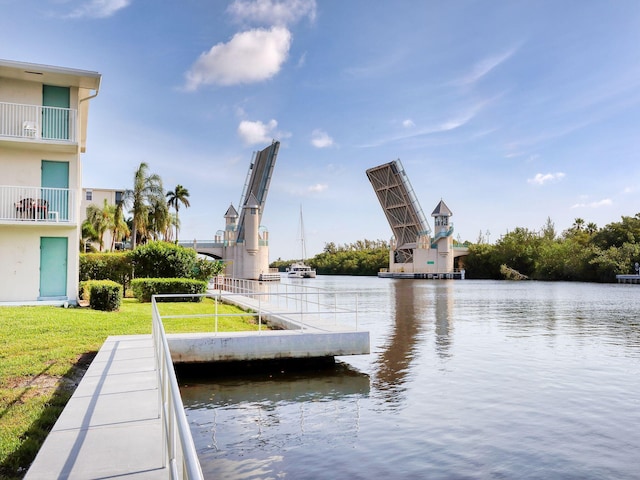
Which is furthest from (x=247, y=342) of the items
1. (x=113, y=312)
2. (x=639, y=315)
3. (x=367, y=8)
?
(x=639, y=315)

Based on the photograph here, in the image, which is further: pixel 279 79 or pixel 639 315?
pixel 279 79

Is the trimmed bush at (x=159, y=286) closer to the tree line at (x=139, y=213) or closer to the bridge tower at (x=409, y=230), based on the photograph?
the tree line at (x=139, y=213)

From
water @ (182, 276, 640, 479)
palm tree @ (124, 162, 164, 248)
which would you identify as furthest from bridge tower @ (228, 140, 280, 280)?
water @ (182, 276, 640, 479)

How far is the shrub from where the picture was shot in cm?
2318

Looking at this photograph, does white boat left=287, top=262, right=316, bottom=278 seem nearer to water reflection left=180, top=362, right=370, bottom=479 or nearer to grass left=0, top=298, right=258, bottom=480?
grass left=0, top=298, right=258, bottom=480

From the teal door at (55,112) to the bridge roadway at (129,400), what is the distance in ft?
32.7

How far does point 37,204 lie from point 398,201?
46206mm

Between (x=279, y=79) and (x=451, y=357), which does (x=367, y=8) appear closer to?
(x=279, y=79)

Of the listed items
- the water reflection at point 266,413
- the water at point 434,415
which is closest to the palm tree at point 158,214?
the water at point 434,415

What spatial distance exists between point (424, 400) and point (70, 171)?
14.6 m

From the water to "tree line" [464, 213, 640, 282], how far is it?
52265 millimetres

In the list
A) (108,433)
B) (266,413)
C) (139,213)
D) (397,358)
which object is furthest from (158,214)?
(108,433)

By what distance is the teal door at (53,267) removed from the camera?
1780 cm

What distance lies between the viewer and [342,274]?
117875 mm
